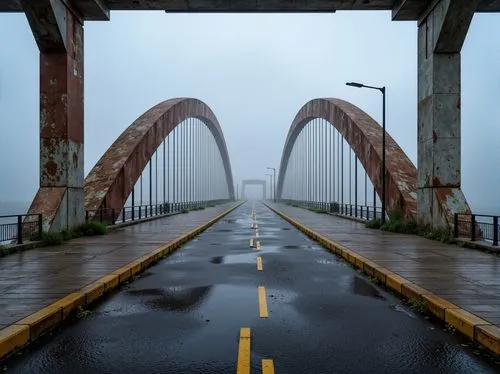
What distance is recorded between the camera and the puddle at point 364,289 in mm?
8250

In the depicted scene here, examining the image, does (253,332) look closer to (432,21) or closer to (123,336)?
(123,336)

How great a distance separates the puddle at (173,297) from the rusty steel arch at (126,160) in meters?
15.1

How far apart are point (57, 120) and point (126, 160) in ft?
29.8

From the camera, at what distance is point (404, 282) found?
843cm

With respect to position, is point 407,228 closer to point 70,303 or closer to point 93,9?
point 70,303

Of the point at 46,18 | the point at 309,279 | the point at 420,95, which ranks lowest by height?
the point at 309,279

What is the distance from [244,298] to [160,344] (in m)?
2.63

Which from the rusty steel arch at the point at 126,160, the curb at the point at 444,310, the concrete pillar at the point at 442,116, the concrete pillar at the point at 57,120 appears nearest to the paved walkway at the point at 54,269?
the concrete pillar at the point at 57,120

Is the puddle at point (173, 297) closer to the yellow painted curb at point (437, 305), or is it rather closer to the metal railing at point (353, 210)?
the yellow painted curb at point (437, 305)


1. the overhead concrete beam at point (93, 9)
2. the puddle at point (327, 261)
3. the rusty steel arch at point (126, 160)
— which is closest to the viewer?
the puddle at point (327, 261)

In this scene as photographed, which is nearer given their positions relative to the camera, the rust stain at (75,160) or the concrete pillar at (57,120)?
the concrete pillar at (57,120)

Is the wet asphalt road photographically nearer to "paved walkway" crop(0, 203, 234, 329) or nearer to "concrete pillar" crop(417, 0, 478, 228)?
"paved walkway" crop(0, 203, 234, 329)

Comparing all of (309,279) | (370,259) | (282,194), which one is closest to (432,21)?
(370,259)

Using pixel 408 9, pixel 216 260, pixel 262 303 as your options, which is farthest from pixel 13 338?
pixel 408 9
